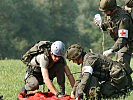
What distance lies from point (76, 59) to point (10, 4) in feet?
224

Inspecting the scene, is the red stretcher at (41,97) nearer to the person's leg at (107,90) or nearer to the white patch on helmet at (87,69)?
the white patch on helmet at (87,69)

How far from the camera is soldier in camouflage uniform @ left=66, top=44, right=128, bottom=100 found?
10.0 meters

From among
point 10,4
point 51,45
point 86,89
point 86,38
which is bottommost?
point 86,89

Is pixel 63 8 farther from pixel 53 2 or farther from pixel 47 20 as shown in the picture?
pixel 47 20

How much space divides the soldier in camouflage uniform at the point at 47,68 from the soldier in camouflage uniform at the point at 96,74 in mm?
269

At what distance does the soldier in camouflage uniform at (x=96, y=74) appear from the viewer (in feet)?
32.9

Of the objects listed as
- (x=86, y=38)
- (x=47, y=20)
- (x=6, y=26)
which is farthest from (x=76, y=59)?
(x=86, y=38)

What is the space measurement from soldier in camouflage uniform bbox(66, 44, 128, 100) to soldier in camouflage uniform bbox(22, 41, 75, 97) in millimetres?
269

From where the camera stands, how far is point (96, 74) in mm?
10609

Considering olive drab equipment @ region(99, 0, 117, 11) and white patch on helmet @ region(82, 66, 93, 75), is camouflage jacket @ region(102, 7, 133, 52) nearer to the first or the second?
olive drab equipment @ region(99, 0, 117, 11)

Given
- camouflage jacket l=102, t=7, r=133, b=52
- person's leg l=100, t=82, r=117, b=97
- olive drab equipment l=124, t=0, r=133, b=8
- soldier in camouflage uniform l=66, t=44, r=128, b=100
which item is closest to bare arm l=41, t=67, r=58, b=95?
soldier in camouflage uniform l=66, t=44, r=128, b=100

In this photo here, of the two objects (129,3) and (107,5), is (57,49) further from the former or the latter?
(129,3)

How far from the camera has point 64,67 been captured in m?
11.3

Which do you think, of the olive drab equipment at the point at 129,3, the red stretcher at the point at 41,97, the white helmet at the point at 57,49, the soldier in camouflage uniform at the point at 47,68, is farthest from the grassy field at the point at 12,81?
the olive drab equipment at the point at 129,3
